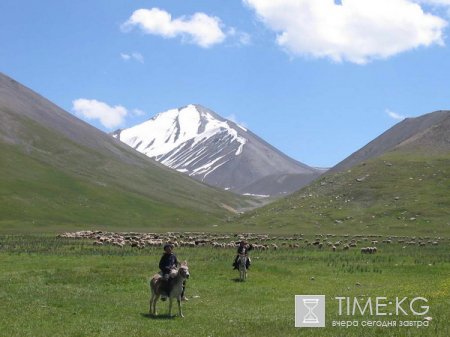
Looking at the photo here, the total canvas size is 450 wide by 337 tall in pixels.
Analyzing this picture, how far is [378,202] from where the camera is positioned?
391 feet

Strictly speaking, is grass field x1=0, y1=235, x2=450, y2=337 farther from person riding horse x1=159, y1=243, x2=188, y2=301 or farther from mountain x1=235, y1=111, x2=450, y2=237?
mountain x1=235, y1=111, x2=450, y2=237

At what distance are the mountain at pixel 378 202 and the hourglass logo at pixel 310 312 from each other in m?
74.7

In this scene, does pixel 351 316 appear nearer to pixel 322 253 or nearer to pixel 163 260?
pixel 163 260

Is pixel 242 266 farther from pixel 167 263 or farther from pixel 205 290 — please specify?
pixel 167 263

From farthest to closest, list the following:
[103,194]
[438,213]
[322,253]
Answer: [103,194]
[438,213]
[322,253]

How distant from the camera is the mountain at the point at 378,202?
10419 centimetres

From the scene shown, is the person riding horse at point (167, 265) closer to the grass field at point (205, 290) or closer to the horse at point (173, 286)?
the horse at point (173, 286)

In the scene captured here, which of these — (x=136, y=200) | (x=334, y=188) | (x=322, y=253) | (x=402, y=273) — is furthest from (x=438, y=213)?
(x=136, y=200)

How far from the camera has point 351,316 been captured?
70.4 feet

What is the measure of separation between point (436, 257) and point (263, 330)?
115 feet

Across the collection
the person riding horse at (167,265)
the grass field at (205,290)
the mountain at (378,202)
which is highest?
the mountain at (378,202)

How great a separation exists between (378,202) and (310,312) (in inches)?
4044

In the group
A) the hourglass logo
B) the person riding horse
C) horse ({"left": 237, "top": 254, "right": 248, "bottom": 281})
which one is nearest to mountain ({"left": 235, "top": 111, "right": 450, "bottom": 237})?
horse ({"left": 237, "top": 254, "right": 248, "bottom": 281})

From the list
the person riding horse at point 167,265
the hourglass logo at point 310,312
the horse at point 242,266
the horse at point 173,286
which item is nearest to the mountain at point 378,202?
the horse at point 242,266
